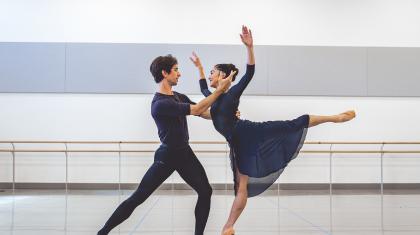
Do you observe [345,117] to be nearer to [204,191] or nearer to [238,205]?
[238,205]

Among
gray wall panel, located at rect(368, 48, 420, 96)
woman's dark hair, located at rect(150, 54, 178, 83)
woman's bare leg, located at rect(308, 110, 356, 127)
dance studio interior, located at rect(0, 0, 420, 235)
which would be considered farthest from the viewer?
gray wall panel, located at rect(368, 48, 420, 96)

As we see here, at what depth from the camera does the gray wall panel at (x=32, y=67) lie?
7828 millimetres

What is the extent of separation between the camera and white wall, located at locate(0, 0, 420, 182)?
7836mm

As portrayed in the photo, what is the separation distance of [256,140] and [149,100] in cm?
460

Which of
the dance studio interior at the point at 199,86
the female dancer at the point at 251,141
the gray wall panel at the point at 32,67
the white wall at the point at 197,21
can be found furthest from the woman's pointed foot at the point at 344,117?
the gray wall panel at the point at 32,67

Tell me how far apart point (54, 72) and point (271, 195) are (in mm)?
4019

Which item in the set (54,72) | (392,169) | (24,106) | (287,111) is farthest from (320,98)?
(24,106)

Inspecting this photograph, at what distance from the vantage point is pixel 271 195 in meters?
7.23

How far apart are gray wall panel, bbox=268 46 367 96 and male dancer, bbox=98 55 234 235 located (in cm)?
486

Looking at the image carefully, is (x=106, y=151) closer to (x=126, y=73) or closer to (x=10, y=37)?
(x=126, y=73)

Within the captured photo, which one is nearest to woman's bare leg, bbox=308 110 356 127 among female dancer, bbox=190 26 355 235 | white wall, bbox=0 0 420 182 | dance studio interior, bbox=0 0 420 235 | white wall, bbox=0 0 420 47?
female dancer, bbox=190 26 355 235

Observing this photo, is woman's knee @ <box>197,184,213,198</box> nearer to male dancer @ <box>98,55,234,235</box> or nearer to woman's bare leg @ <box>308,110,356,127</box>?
male dancer @ <box>98,55,234,235</box>

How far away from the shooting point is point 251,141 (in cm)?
348

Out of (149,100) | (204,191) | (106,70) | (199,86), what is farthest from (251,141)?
(106,70)
